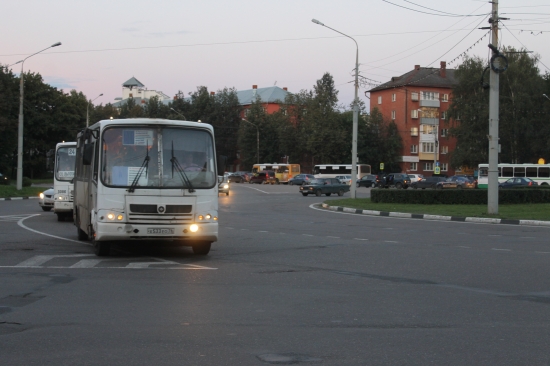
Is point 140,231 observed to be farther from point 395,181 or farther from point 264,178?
point 264,178

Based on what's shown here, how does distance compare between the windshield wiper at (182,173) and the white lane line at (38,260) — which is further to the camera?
the windshield wiper at (182,173)

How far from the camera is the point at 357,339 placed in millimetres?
6309

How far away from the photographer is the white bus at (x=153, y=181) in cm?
1202

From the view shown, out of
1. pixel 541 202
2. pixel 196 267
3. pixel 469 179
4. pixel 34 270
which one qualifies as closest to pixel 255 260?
pixel 196 267

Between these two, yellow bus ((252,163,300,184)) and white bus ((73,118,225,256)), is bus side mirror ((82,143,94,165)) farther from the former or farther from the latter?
yellow bus ((252,163,300,184))

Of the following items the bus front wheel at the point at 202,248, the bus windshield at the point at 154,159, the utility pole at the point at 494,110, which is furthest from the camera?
the utility pole at the point at 494,110

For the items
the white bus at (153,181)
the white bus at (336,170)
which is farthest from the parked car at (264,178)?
the white bus at (153,181)

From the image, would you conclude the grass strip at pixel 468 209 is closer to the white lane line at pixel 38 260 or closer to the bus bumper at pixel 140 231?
the bus bumper at pixel 140 231

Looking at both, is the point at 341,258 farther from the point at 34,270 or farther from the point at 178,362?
the point at 178,362

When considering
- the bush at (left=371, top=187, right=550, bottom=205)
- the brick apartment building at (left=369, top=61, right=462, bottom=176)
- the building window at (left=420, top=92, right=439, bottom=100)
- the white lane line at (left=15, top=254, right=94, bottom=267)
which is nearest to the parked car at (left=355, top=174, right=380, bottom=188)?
the brick apartment building at (left=369, top=61, right=462, bottom=176)

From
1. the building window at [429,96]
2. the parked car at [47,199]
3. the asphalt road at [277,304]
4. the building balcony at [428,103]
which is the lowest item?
the asphalt road at [277,304]

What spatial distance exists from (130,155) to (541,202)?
25.8m

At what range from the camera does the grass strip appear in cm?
2524

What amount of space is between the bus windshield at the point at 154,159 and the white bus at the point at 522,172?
56.6 m
